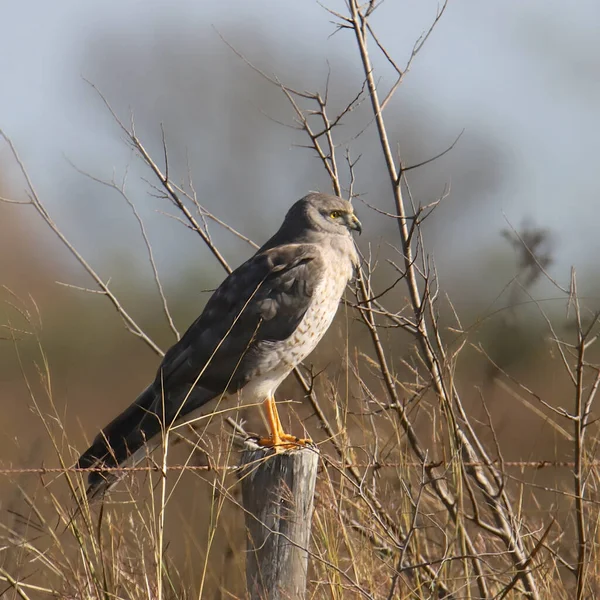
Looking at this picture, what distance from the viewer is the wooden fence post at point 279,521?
297 centimetres

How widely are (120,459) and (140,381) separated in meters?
10.3

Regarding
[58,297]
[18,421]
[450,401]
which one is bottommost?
[18,421]

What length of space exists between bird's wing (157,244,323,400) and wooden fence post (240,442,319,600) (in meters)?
0.96

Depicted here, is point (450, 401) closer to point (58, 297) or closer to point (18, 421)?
point (18, 421)

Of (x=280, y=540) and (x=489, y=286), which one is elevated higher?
(x=489, y=286)

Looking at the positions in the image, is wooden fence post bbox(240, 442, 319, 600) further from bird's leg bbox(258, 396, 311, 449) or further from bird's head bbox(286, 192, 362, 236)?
bird's head bbox(286, 192, 362, 236)

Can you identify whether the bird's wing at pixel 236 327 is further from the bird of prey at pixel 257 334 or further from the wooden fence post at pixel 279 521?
the wooden fence post at pixel 279 521

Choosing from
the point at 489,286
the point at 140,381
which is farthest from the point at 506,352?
the point at 140,381

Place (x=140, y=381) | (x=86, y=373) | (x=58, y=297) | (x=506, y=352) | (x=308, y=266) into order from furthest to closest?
(x=58, y=297) < (x=86, y=373) < (x=140, y=381) < (x=506, y=352) < (x=308, y=266)

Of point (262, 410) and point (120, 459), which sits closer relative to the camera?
point (120, 459)

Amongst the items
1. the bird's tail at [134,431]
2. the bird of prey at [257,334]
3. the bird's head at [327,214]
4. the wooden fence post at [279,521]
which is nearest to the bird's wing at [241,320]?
the bird of prey at [257,334]

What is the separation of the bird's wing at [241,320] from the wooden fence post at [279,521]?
96 cm

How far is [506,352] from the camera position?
11.8m

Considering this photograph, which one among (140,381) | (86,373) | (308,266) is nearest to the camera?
(308,266)
